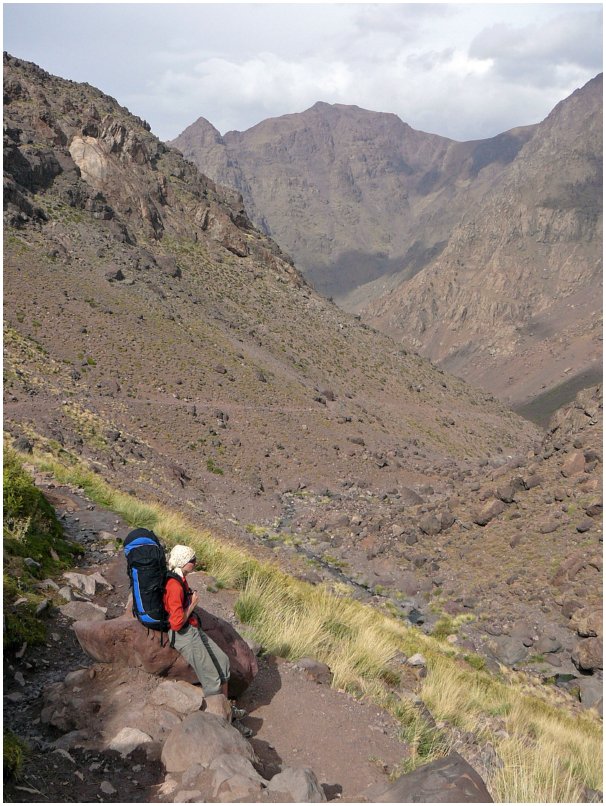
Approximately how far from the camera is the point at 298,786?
4465 mm

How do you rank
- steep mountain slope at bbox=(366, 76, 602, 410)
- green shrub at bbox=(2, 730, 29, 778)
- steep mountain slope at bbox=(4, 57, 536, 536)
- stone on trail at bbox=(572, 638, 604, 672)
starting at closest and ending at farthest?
green shrub at bbox=(2, 730, 29, 778), stone on trail at bbox=(572, 638, 604, 672), steep mountain slope at bbox=(4, 57, 536, 536), steep mountain slope at bbox=(366, 76, 602, 410)

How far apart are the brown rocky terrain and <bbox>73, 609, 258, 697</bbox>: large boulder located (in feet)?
2.80

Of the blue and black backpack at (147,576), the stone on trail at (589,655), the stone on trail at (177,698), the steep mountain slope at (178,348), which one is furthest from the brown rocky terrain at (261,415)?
the blue and black backpack at (147,576)

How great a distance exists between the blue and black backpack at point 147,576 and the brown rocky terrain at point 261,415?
117 cm

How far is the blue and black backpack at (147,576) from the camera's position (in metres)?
5.34

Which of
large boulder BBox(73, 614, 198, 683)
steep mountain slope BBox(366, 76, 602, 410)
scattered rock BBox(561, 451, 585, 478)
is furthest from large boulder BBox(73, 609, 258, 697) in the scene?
steep mountain slope BBox(366, 76, 602, 410)

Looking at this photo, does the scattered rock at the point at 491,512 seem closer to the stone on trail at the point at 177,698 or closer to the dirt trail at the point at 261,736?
the dirt trail at the point at 261,736

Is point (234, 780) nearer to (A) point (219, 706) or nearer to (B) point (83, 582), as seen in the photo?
(A) point (219, 706)

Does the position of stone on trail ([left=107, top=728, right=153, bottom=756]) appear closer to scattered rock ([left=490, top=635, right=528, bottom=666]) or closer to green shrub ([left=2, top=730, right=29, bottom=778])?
green shrub ([left=2, top=730, right=29, bottom=778])

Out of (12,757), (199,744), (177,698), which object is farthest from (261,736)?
(12,757)

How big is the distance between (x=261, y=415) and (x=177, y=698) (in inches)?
1473

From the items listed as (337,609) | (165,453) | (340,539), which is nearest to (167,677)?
(337,609)

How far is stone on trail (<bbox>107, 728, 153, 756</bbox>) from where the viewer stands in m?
4.90

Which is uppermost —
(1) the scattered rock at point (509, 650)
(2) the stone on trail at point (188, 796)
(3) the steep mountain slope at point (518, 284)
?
(3) the steep mountain slope at point (518, 284)
